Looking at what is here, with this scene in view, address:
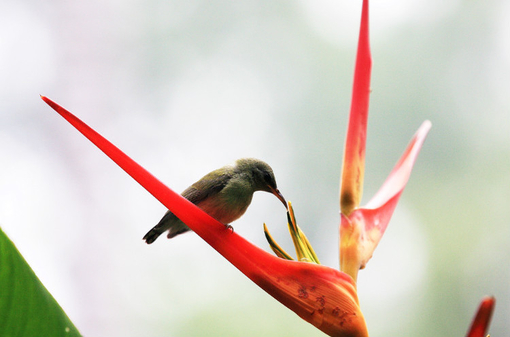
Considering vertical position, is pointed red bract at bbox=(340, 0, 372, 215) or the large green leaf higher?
the large green leaf

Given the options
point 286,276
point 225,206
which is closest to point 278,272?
point 286,276

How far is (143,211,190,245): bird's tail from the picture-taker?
95cm

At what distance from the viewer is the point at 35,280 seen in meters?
0.43

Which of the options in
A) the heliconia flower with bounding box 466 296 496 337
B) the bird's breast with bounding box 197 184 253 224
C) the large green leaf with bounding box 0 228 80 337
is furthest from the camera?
the bird's breast with bounding box 197 184 253 224

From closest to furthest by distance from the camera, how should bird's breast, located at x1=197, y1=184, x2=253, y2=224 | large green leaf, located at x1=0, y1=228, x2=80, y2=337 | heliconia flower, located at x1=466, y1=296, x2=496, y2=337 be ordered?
heliconia flower, located at x1=466, y1=296, x2=496, y2=337, large green leaf, located at x1=0, y1=228, x2=80, y2=337, bird's breast, located at x1=197, y1=184, x2=253, y2=224

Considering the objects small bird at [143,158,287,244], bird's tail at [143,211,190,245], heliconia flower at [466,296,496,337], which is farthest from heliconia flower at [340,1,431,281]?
bird's tail at [143,211,190,245]

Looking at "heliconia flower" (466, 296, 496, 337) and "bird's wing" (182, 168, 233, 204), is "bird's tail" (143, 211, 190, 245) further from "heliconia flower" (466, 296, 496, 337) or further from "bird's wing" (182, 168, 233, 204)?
"heliconia flower" (466, 296, 496, 337)

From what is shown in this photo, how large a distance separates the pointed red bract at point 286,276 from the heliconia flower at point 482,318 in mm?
110

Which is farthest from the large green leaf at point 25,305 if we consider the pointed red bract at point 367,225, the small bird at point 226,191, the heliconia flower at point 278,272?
the small bird at point 226,191

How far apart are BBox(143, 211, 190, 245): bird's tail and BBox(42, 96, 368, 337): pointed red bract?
1.66ft

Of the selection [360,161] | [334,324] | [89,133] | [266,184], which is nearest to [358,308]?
[334,324]

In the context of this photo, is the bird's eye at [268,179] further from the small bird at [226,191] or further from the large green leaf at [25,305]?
the large green leaf at [25,305]

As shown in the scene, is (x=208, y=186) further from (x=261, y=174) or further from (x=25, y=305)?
(x=25, y=305)

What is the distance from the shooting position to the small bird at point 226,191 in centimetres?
93
